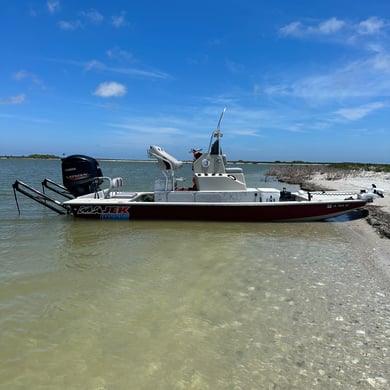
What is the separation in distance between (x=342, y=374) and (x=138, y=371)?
237 cm

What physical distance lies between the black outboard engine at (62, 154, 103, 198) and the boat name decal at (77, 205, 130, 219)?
1454 mm

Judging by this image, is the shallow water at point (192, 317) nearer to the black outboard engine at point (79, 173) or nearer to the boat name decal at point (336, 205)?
the boat name decal at point (336, 205)

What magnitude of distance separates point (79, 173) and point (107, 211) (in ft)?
7.70

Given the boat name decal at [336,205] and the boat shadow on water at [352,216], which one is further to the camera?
the boat shadow on water at [352,216]

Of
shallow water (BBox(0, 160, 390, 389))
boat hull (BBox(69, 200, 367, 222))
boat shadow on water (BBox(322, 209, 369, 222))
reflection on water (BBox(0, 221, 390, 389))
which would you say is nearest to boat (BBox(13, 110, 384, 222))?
boat hull (BBox(69, 200, 367, 222))

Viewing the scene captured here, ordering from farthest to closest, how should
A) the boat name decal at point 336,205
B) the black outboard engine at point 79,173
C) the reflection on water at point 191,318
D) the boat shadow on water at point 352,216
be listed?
the black outboard engine at point 79,173
the boat shadow on water at point 352,216
the boat name decal at point 336,205
the reflection on water at point 191,318

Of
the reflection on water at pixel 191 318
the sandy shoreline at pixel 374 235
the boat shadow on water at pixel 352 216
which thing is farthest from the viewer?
the boat shadow on water at pixel 352 216

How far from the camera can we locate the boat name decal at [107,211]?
12.9 m

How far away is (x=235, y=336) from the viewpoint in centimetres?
448

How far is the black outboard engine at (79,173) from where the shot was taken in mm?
13734

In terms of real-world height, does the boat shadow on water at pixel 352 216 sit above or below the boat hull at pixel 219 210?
below

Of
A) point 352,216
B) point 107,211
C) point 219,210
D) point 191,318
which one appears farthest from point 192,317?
point 352,216

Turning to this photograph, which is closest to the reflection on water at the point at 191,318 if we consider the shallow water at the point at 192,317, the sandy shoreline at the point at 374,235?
the shallow water at the point at 192,317

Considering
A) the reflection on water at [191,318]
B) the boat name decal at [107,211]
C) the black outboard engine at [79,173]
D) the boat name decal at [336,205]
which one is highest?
the black outboard engine at [79,173]
